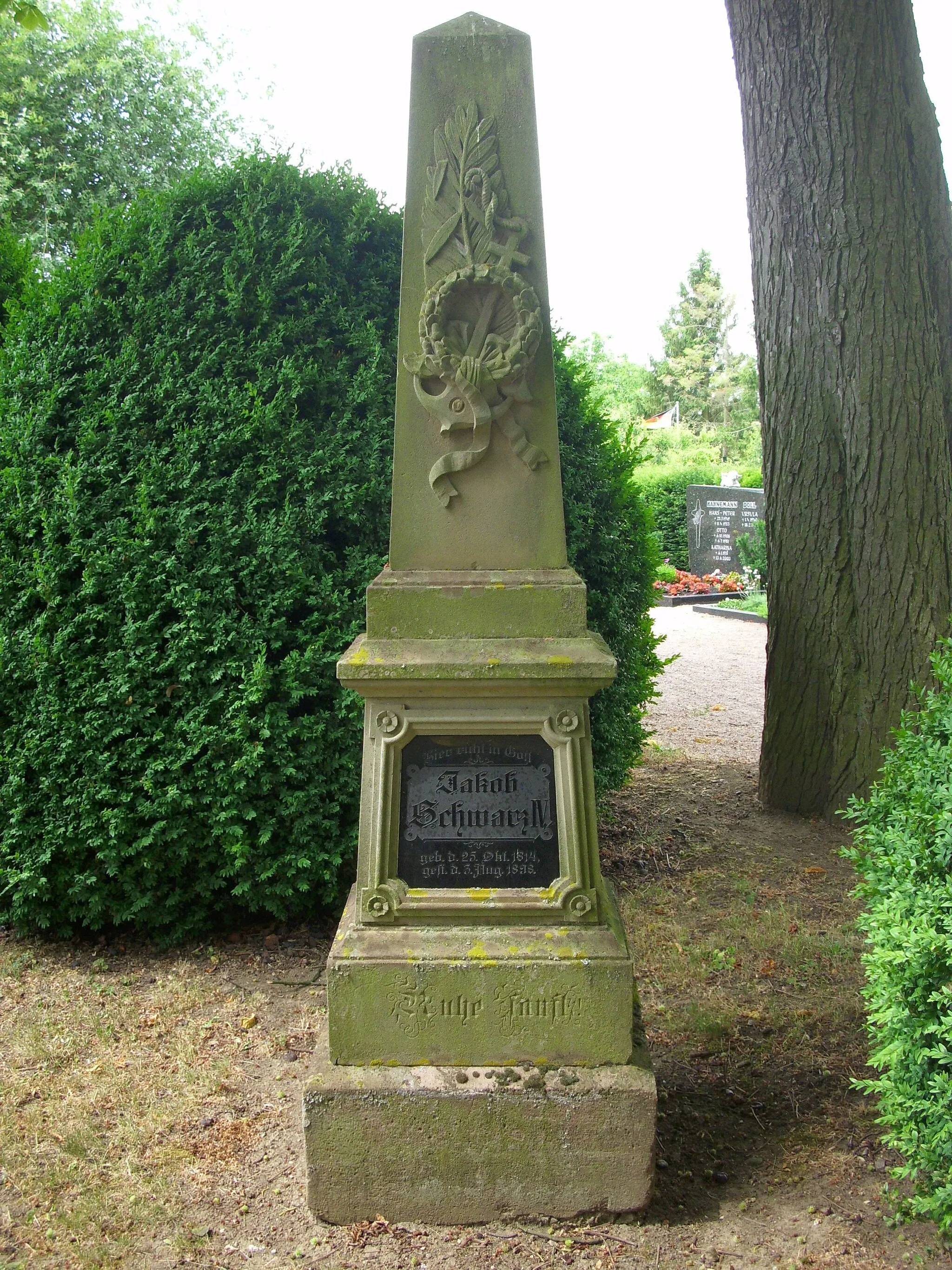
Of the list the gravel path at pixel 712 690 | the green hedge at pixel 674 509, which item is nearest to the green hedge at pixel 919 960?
the gravel path at pixel 712 690

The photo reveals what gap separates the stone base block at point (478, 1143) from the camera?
2.79 metres

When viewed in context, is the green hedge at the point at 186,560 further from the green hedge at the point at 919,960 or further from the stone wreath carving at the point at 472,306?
the green hedge at the point at 919,960

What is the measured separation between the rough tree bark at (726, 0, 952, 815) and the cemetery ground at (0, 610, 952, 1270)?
111 centimetres

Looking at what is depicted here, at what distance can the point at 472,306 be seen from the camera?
3.04m

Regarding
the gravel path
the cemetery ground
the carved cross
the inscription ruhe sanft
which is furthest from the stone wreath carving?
the inscription ruhe sanft

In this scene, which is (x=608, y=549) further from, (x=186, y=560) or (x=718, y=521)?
(x=718, y=521)

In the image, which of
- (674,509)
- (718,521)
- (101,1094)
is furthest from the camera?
(674,509)

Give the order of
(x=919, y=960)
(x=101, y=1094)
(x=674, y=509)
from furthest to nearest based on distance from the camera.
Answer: (x=674, y=509), (x=101, y=1094), (x=919, y=960)

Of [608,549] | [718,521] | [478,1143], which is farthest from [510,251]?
[718,521]

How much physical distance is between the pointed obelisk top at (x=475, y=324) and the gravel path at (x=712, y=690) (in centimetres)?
284

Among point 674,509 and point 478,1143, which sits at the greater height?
point 674,509

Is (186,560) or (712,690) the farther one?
(712,690)

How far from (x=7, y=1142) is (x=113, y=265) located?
12.1 ft

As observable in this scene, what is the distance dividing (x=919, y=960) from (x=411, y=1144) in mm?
1455
